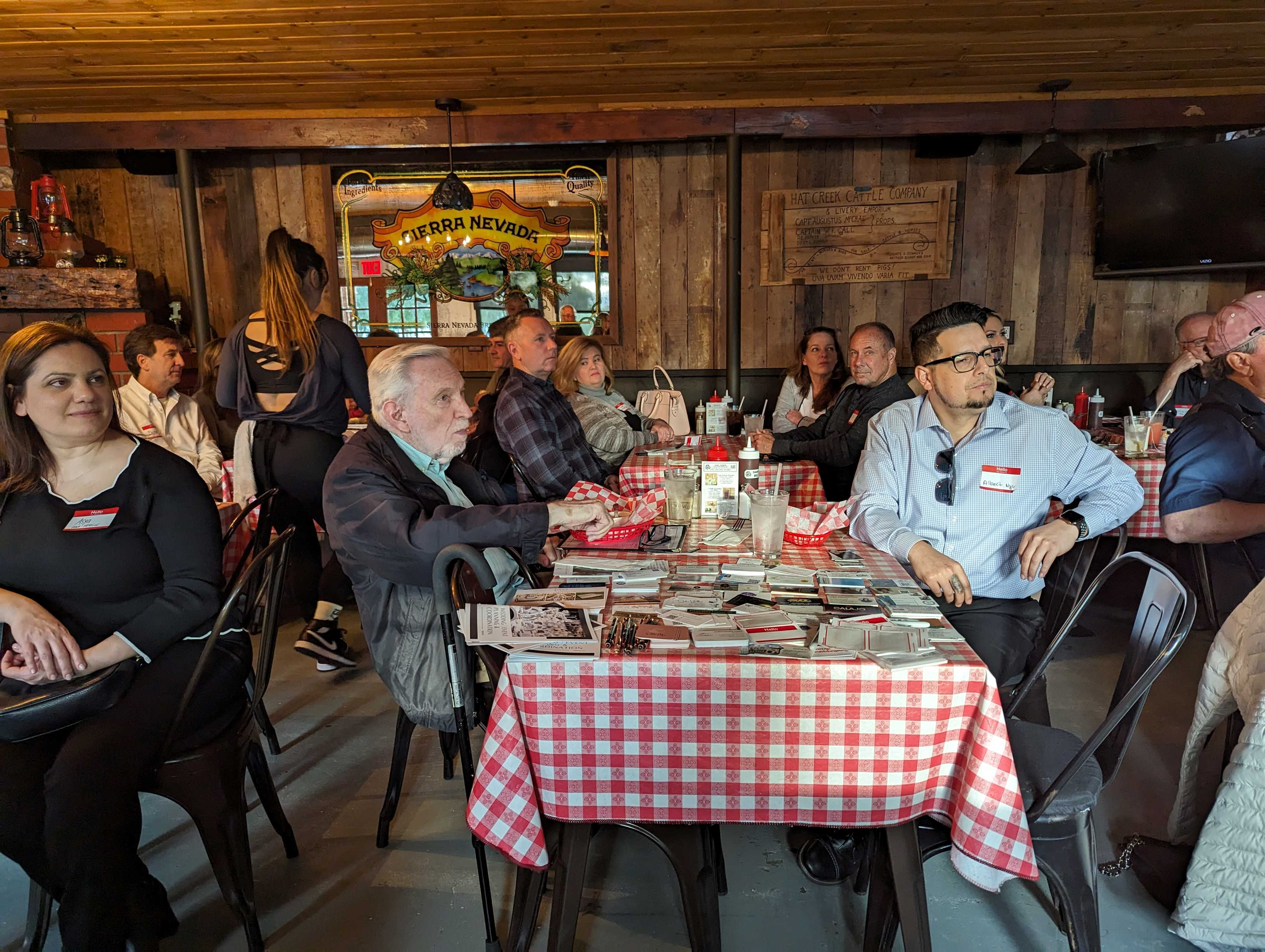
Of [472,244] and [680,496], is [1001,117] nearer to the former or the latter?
[472,244]

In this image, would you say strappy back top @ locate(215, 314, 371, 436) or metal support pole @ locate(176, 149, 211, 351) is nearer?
strappy back top @ locate(215, 314, 371, 436)

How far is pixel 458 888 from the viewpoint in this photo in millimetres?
1980

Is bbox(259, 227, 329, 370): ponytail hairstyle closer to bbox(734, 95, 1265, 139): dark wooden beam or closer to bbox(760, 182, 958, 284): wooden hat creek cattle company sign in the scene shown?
bbox(734, 95, 1265, 139): dark wooden beam

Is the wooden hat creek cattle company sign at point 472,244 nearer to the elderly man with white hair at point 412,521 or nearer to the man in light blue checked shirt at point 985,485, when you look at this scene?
the elderly man with white hair at point 412,521

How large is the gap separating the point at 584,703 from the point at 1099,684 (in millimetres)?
2619

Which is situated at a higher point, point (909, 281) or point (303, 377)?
point (909, 281)

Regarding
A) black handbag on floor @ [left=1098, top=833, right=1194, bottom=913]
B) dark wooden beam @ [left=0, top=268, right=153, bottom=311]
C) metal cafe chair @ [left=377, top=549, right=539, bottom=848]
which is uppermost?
dark wooden beam @ [left=0, top=268, right=153, bottom=311]

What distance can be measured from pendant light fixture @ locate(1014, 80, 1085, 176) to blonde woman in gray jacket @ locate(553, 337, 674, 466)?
3.00 meters

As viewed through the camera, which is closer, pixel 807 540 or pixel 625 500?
pixel 807 540

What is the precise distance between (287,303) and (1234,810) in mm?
3270

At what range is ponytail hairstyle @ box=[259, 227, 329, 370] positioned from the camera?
10.3ft

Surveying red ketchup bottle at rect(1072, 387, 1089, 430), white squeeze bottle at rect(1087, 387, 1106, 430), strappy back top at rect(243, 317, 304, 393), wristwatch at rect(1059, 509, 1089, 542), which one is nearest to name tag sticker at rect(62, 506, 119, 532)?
strappy back top at rect(243, 317, 304, 393)

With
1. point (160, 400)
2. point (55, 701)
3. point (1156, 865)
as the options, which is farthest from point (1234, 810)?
point (160, 400)

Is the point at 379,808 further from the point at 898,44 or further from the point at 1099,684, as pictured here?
the point at 898,44
